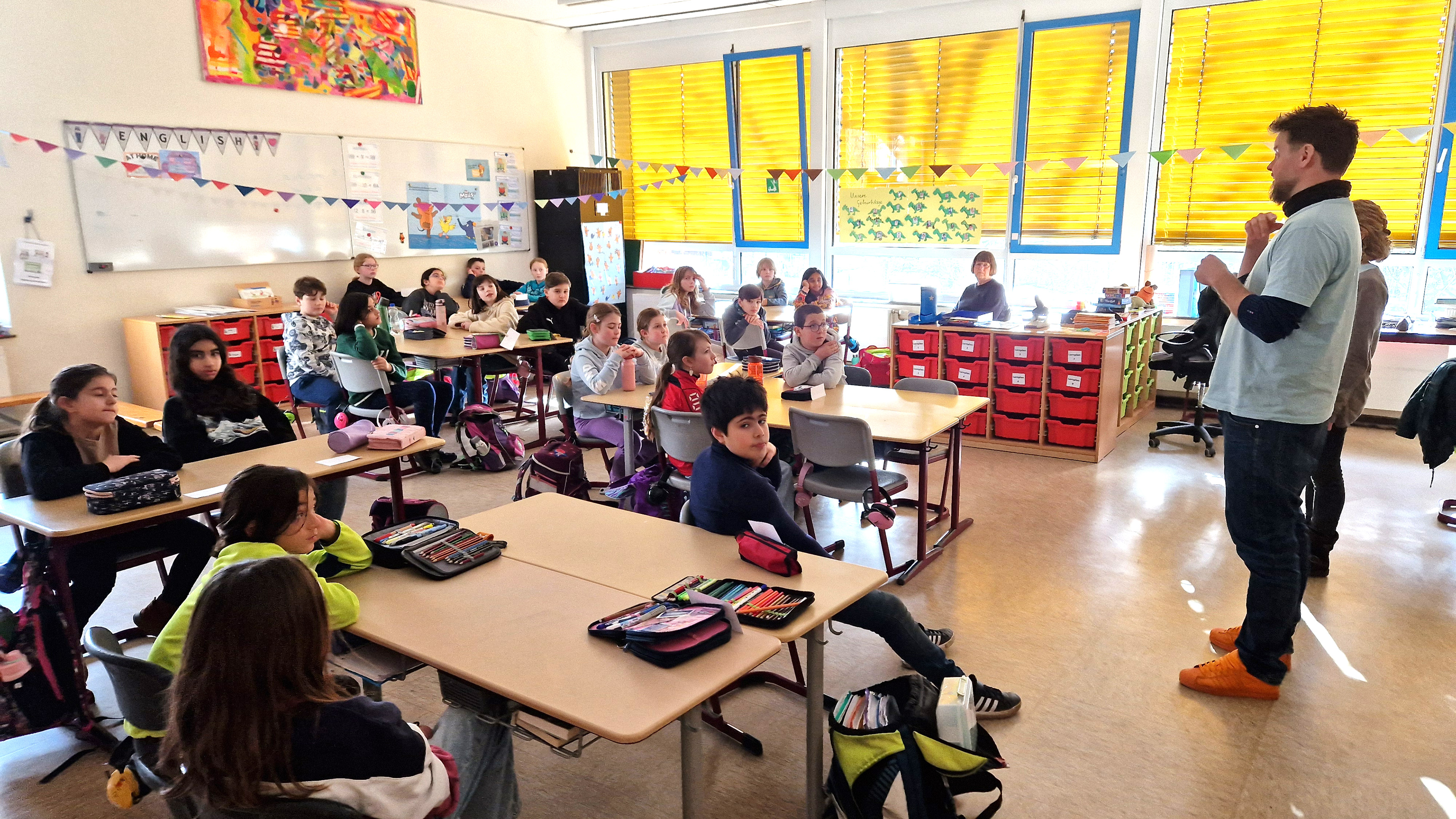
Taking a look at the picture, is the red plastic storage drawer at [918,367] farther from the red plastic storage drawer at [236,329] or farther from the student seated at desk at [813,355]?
the red plastic storage drawer at [236,329]

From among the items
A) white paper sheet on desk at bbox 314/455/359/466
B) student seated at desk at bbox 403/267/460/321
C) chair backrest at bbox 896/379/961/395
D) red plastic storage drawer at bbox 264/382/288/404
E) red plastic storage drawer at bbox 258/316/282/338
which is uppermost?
student seated at desk at bbox 403/267/460/321

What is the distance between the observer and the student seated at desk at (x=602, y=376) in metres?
4.55

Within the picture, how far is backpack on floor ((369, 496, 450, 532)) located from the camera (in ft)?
10.6

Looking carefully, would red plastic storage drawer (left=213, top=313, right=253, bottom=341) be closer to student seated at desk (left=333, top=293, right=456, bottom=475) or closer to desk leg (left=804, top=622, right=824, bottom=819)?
student seated at desk (left=333, top=293, right=456, bottom=475)

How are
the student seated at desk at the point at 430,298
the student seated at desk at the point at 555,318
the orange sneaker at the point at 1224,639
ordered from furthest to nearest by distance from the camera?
the student seated at desk at the point at 430,298
the student seated at desk at the point at 555,318
the orange sneaker at the point at 1224,639

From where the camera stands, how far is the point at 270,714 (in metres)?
1.36

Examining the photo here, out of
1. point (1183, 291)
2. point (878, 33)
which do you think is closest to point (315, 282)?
point (878, 33)

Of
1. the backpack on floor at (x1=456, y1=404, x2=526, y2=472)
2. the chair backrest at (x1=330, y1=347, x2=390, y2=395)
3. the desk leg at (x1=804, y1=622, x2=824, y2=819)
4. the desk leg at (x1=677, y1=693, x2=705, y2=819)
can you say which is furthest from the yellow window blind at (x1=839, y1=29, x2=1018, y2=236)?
the desk leg at (x1=677, y1=693, x2=705, y2=819)

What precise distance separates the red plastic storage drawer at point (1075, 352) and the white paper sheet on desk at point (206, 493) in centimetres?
477

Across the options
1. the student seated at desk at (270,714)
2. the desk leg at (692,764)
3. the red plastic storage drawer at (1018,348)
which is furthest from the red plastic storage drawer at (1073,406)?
the student seated at desk at (270,714)

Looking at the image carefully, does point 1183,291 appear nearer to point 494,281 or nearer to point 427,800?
point 494,281

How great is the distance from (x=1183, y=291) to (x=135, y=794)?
24.3 ft

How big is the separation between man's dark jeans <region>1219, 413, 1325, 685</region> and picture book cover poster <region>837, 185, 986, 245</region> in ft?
17.6

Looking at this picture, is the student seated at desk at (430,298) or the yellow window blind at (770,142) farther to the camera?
the yellow window blind at (770,142)
